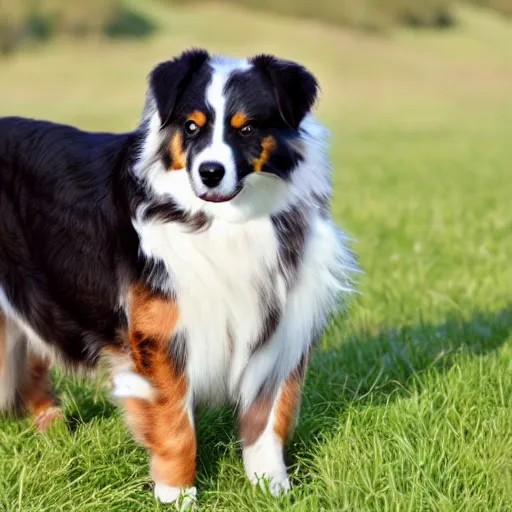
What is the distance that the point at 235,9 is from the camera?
4759 cm

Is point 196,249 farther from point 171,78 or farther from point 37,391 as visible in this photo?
point 37,391

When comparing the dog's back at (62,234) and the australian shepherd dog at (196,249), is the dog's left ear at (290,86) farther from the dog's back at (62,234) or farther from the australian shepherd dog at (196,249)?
the dog's back at (62,234)

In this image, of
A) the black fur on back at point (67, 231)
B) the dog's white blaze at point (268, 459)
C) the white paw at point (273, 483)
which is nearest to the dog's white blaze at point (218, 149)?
the black fur on back at point (67, 231)

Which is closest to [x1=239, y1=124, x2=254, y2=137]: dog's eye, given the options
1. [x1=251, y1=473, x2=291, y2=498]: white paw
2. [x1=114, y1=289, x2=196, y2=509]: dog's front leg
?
[x1=114, y1=289, x2=196, y2=509]: dog's front leg

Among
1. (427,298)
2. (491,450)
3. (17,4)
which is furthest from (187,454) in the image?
(17,4)

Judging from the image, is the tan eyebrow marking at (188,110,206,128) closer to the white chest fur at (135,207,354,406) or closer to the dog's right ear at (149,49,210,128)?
the dog's right ear at (149,49,210,128)

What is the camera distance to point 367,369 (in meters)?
4.42

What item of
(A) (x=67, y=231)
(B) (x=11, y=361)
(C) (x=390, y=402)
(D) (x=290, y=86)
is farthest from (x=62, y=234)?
(C) (x=390, y=402)

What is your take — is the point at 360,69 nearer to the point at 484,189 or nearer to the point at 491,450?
the point at 484,189

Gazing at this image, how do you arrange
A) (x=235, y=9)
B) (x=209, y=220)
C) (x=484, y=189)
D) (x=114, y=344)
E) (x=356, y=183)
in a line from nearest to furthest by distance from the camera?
1. (x=209, y=220)
2. (x=114, y=344)
3. (x=484, y=189)
4. (x=356, y=183)
5. (x=235, y=9)

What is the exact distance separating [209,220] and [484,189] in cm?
979

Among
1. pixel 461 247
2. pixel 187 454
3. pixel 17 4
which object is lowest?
pixel 17 4

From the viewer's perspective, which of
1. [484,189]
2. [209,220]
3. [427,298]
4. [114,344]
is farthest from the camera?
[484,189]

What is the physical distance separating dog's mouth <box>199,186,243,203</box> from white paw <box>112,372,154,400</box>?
2.57 ft
